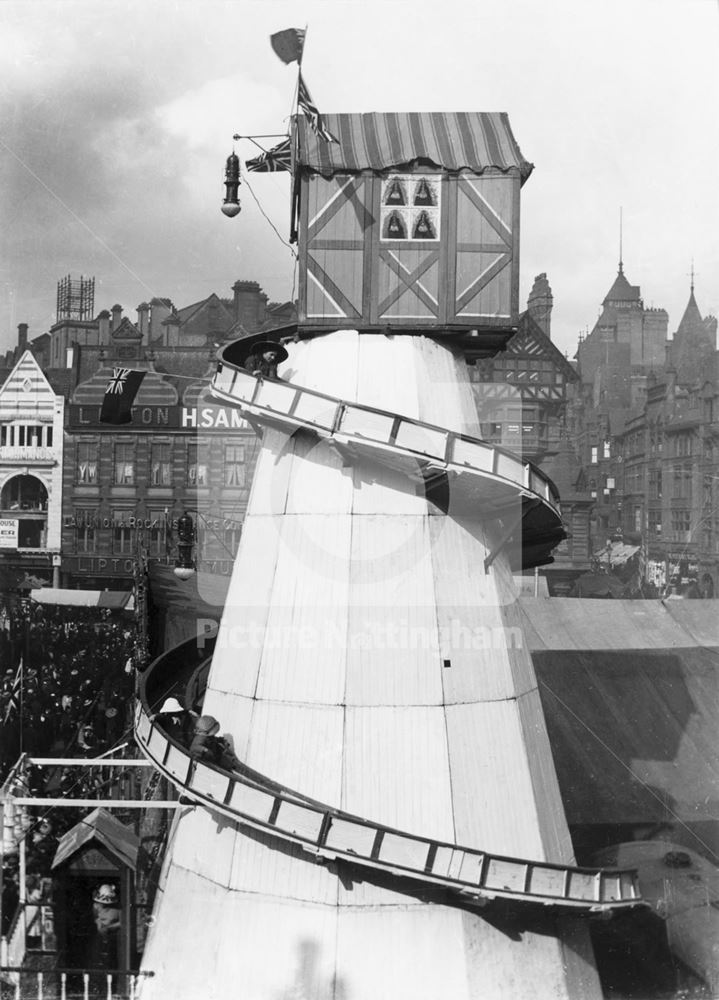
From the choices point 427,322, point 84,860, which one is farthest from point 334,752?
point 84,860

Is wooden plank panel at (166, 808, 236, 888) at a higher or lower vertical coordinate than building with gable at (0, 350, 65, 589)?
lower

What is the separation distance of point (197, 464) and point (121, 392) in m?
7.71

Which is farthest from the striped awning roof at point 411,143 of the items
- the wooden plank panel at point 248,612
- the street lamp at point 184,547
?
the street lamp at point 184,547

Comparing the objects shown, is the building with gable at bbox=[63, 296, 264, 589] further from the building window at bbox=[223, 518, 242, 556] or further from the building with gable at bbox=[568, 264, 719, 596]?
the building with gable at bbox=[568, 264, 719, 596]

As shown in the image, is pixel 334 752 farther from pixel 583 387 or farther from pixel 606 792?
pixel 583 387

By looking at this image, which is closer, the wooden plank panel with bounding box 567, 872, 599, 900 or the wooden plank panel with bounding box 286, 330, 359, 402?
the wooden plank panel with bounding box 567, 872, 599, 900

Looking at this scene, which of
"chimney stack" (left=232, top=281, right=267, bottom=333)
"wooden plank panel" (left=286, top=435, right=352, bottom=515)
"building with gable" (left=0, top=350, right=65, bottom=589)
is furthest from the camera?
"chimney stack" (left=232, top=281, right=267, bottom=333)

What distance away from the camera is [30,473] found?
19.8 meters

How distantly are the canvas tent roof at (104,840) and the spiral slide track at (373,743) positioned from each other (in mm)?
3718

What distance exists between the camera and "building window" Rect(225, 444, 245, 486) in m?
20.7

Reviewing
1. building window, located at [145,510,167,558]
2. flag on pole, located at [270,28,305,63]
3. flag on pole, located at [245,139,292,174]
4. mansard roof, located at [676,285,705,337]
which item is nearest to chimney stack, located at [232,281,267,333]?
building window, located at [145,510,167,558]

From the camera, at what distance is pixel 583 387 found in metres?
27.3

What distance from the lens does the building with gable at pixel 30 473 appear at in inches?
773

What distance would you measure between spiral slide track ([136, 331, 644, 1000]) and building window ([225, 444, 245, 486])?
12.0 metres
